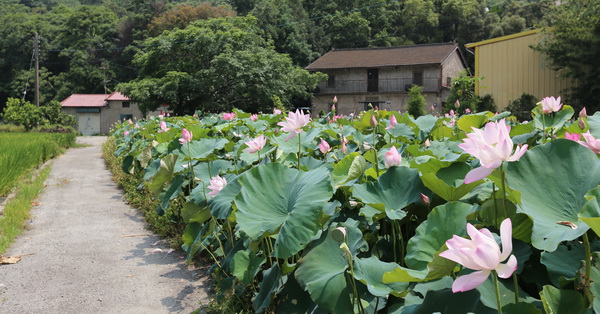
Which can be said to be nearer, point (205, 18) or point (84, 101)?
point (205, 18)

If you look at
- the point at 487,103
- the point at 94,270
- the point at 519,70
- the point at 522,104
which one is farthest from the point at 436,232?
the point at 519,70

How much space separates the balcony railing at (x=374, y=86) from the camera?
2998 centimetres

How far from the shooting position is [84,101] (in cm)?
3831

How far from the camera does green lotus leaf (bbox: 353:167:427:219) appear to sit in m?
1.48

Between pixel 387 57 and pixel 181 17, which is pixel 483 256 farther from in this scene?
pixel 181 17

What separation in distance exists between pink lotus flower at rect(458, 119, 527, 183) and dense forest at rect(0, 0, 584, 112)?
3711cm

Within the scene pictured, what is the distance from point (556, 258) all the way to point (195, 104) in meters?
24.1

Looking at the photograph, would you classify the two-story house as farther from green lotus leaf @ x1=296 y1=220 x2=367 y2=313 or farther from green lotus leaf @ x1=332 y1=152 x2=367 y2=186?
green lotus leaf @ x1=296 y1=220 x2=367 y2=313

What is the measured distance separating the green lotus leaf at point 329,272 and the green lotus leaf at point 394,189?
11 centimetres

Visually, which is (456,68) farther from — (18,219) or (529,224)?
(529,224)

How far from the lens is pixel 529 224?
1.14m

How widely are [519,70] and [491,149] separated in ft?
62.8

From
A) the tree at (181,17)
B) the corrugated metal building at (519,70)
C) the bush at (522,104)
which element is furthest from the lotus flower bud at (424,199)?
the tree at (181,17)

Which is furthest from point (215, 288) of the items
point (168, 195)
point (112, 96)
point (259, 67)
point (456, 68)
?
point (112, 96)
